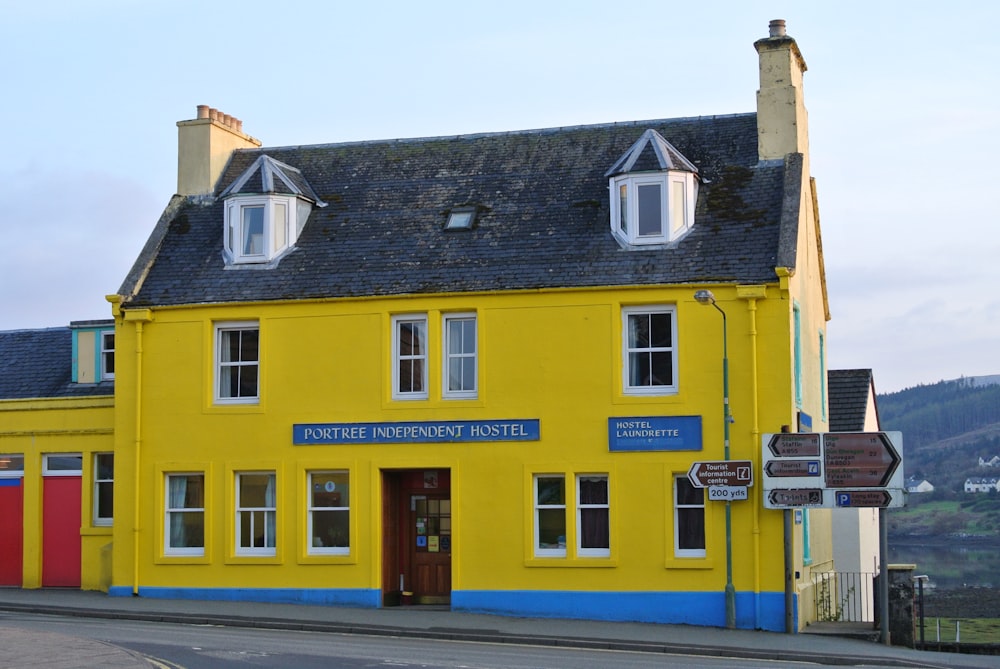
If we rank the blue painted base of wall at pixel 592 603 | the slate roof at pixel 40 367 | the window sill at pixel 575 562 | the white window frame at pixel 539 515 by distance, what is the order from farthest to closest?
1. the slate roof at pixel 40 367
2. the white window frame at pixel 539 515
3. the window sill at pixel 575 562
4. the blue painted base of wall at pixel 592 603

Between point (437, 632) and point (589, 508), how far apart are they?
13.6 ft

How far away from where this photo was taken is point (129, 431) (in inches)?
1069

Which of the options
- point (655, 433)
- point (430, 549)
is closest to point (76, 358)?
point (430, 549)

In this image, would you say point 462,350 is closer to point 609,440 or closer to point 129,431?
point 609,440

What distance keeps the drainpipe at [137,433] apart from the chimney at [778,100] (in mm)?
12870

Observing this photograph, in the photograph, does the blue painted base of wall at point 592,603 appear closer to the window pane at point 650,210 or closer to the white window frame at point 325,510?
the white window frame at point 325,510

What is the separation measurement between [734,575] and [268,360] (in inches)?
389

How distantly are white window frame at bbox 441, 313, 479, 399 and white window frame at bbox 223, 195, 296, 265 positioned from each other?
4114 mm

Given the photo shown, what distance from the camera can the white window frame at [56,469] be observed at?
29075 millimetres

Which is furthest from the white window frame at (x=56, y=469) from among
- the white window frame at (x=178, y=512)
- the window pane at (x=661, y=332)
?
the window pane at (x=661, y=332)

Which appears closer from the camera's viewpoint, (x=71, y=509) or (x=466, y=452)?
(x=466, y=452)

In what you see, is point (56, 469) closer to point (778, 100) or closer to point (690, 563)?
point (690, 563)

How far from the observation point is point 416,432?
25.7m

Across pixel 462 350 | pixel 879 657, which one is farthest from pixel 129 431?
pixel 879 657
